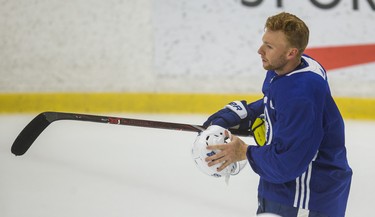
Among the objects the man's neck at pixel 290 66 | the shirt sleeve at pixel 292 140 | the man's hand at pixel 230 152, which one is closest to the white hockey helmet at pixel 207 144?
the man's hand at pixel 230 152

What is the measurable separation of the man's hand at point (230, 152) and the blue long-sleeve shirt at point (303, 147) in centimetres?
3

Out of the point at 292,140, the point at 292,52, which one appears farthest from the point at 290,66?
the point at 292,140

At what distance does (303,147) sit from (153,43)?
2.57 meters

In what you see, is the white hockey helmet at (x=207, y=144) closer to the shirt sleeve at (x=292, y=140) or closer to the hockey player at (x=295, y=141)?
the hockey player at (x=295, y=141)

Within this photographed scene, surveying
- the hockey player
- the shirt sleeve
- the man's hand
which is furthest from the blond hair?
the man's hand

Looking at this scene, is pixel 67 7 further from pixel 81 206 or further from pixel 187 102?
pixel 81 206

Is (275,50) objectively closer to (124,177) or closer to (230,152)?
(230,152)

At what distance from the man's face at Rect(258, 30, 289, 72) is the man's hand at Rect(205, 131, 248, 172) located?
232 mm

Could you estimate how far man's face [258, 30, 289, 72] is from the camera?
5.69 feet

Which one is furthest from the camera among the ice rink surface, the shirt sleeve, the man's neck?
the ice rink surface

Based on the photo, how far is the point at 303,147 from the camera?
1647 millimetres

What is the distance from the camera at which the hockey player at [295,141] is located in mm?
1651

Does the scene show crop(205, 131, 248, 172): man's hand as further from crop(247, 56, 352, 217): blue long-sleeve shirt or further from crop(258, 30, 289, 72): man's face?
crop(258, 30, 289, 72): man's face

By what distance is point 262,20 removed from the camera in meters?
4.12
